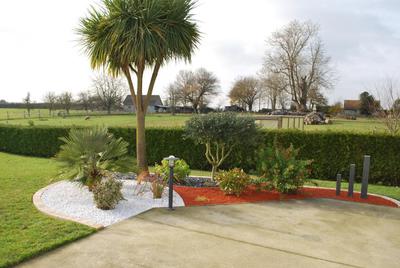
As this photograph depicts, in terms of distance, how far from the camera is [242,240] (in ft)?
14.5

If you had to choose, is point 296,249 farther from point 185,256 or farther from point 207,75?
point 207,75

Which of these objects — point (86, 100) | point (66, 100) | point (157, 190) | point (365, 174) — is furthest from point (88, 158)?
point (86, 100)

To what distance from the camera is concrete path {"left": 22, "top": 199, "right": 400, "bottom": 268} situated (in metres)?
3.76

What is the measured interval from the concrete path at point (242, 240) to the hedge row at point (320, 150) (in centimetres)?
377

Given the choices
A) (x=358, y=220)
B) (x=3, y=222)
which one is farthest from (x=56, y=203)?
(x=358, y=220)

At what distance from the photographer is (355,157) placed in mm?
9664

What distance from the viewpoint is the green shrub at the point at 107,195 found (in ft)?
18.1

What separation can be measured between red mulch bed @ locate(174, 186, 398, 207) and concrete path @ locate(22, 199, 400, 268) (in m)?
0.51

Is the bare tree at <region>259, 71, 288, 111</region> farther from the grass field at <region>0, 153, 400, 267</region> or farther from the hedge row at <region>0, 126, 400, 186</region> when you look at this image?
the grass field at <region>0, 153, 400, 267</region>

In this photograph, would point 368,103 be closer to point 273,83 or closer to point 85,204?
point 273,83

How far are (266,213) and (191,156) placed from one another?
598 centimetres

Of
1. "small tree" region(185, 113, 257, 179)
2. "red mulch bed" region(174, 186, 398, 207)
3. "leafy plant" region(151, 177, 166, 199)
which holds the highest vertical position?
"small tree" region(185, 113, 257, 179)

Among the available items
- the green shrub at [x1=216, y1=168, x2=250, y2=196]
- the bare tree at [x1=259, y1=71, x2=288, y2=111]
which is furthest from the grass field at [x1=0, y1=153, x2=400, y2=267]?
the bare tree at [x1=259, y1=71, x2=288, y2=111]

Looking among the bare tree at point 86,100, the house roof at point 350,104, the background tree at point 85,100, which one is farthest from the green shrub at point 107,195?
the house roof at point 350,104
